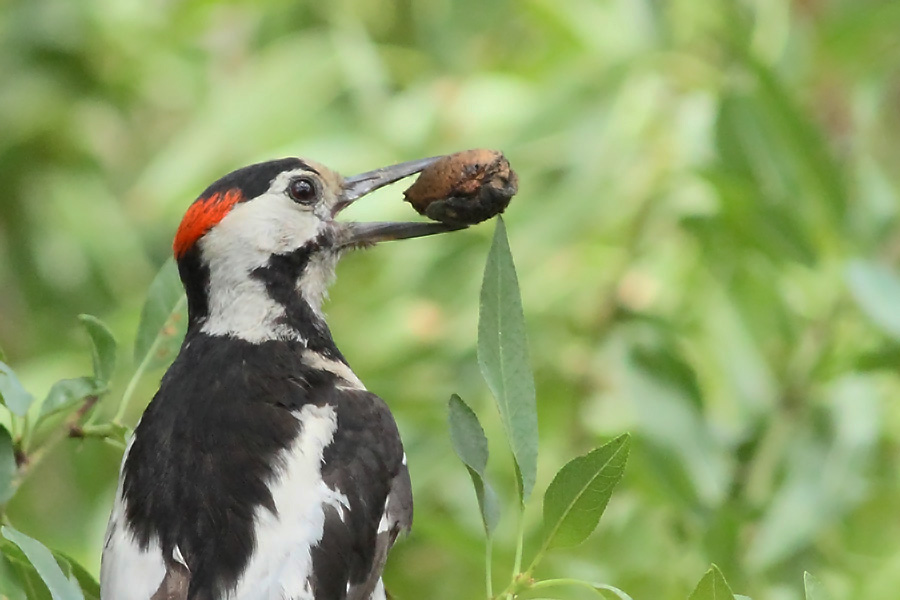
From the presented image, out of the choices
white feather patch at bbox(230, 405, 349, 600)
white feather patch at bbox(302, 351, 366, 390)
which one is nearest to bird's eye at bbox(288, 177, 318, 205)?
white feather patch at bbox(302, 351, 366, 390)

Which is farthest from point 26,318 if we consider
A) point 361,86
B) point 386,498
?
point 386,498

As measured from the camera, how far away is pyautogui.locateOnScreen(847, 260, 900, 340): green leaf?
2775mm

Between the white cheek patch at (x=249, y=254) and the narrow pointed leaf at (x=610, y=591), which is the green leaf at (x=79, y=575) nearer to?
the white cheek patch at (x=249, y=254)

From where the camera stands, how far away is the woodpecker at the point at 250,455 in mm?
1909

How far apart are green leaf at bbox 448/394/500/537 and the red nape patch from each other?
993 millimetres

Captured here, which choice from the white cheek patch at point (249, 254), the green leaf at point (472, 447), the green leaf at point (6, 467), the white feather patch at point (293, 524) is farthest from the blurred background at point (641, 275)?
the green leaf at point (6, 467)

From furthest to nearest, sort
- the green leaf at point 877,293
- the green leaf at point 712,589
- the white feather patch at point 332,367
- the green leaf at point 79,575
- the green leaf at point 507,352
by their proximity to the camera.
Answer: the green leaf at point 877,293 < the white feather patch at point 332,367 < the green leaf at point 79,575 < the green leaf at point 507,352 < the green leaf at point 712,589

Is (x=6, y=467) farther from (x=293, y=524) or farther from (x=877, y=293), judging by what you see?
(x=877, y=293)

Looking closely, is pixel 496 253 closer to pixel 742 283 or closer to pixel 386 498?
pixel 386 498

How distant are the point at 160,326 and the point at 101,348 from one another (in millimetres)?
204

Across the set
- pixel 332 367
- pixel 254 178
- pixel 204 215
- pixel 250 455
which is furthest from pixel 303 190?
pixel 250 455

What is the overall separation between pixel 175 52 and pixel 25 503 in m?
1.66

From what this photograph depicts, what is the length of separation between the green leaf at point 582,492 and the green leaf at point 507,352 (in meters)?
0.05

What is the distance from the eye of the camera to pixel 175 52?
4578 millimetres
